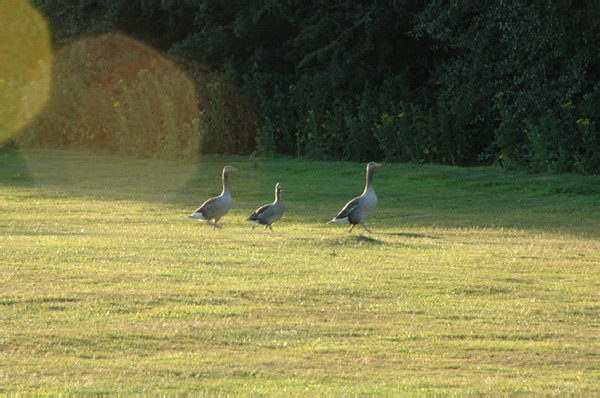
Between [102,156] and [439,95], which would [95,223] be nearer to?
[439,95]

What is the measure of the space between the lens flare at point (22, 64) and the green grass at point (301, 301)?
21.0 m

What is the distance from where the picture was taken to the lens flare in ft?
126

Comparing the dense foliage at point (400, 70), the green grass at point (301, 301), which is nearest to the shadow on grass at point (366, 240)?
the green grass at point (301, 301)

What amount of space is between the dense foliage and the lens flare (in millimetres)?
1110

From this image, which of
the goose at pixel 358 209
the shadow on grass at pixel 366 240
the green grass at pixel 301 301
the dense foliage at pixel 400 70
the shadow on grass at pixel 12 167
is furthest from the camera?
the shadow on grass at pixel 12 167

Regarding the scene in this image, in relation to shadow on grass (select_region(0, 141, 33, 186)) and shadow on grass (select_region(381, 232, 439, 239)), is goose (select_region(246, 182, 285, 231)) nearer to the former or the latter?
shadow on grass (select_region(381, 232, 439, 239))

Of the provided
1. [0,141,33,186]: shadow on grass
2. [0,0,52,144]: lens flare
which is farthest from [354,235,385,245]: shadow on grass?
[0,0,52,144]: lens flare

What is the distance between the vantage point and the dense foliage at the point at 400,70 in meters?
22.6

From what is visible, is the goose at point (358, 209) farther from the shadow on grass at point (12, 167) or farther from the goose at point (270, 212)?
the shadow on grass at point (12, 167)

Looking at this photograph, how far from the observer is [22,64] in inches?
1615

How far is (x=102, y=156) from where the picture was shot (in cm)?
3450

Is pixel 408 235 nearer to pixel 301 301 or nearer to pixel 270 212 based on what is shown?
pixel 270 212

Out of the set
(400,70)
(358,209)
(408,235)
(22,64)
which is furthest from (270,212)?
(22,64)

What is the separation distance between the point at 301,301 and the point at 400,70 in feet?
78.0
